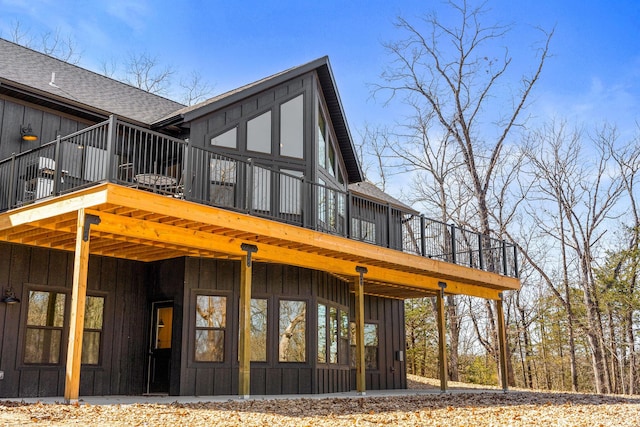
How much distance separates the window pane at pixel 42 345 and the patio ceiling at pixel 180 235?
4.78 ft

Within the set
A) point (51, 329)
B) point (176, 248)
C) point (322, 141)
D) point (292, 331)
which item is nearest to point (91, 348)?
point (51, 329)

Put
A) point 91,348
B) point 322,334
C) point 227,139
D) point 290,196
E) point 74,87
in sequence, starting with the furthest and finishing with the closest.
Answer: point 322,334
point 227,139
point 74,87
point 290,196
point 91,348

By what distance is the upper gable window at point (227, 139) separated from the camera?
12773mm

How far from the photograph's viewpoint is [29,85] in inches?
433

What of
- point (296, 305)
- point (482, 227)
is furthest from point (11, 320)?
point (482, 227)

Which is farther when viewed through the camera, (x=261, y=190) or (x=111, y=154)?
(x=261, y=190)

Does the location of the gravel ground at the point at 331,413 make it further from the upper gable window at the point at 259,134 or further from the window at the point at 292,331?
the upper gable window at the point at 259,134

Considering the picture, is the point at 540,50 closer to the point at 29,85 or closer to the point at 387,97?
the point at 387,97

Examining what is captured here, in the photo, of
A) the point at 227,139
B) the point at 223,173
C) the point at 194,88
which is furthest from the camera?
the point at 194,88

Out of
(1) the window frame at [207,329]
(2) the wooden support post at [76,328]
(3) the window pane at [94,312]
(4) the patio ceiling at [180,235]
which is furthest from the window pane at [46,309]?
(2) the wooden support post at [76,328]

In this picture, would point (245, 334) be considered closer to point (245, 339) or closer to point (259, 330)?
point (245, 339)

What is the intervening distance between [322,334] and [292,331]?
0.87 meters

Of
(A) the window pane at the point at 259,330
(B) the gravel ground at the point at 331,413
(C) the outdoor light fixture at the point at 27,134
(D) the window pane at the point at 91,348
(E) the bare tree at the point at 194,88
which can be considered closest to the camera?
(B) the gravel ground at the point at 331,413

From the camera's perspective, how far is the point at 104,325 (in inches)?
452
